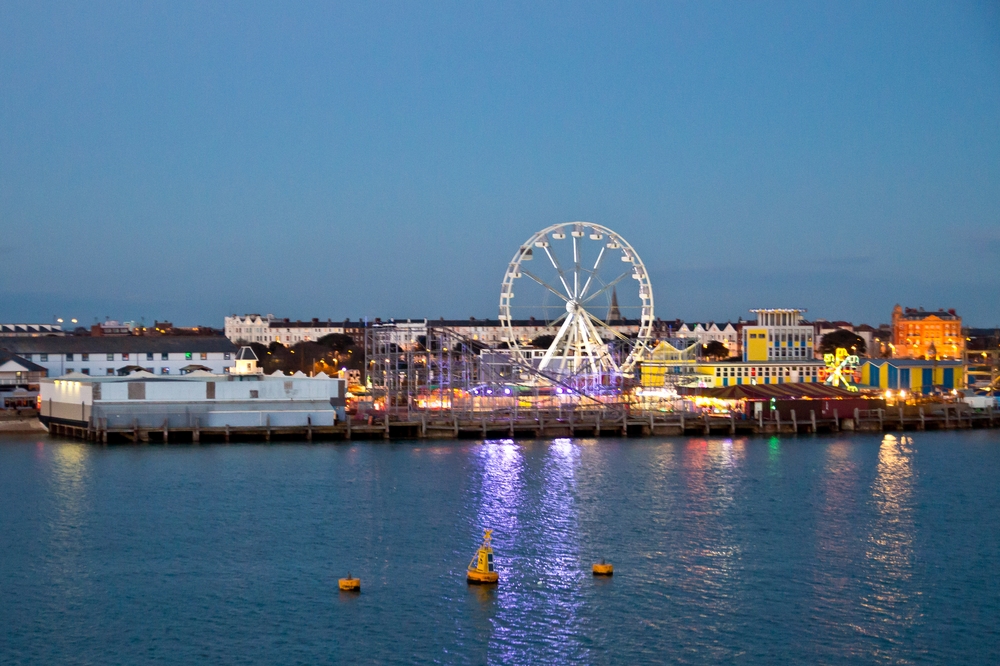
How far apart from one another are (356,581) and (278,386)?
22.5 metres

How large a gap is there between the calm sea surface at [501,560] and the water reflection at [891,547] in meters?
0.06

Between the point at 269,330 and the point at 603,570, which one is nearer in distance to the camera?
the point at 603,570

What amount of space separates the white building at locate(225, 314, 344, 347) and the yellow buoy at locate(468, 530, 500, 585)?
109 metres

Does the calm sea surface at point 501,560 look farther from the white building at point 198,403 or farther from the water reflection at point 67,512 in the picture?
the white building at point 198,403

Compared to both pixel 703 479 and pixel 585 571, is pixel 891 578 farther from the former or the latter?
pixel 703 479

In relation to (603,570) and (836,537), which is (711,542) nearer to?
(836,537)

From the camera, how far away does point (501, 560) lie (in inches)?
794

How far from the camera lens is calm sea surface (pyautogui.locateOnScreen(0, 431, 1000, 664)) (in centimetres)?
1580

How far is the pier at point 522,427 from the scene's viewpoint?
38562 millimetres

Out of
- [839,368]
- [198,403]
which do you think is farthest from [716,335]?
[198,403]

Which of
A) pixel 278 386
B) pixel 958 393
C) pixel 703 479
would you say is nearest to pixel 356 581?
pixel 703 479

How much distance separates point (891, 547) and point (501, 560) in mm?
6945

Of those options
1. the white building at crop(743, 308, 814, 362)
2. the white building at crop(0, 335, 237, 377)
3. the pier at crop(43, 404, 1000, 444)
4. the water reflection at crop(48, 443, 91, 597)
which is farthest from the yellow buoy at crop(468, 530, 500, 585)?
the white building at crop(743, 308, 814, 362)

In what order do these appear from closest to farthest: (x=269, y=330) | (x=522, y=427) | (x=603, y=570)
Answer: (x=603, y=570)
(x=522, y=427)
(x=269, y=330)
